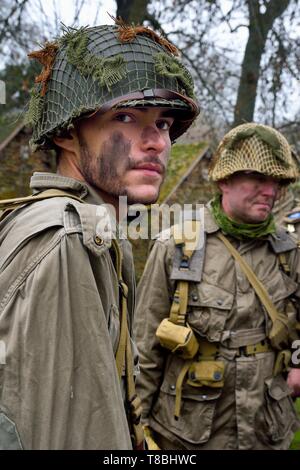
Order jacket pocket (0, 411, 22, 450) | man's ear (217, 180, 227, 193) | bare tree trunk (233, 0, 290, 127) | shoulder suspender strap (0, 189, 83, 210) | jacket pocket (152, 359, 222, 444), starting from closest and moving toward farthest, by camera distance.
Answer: jacket pocket (0, 411, 22, 450), shoulder suspender strap (0, 189, 83, 210), jacket pocket (152, 359, 222, 444), man's ear (217, 180, 227, 193), bare tree trunk (233, 0, 290, 127)

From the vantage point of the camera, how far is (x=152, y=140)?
2.03 meters

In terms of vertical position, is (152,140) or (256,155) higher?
(256,155)

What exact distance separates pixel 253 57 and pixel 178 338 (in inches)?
279

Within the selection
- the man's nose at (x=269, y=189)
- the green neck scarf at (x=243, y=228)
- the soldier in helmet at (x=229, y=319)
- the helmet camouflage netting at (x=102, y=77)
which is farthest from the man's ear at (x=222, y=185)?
the helmet camouflage netting at (x=102, y=77)

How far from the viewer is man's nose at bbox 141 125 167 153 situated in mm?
2018

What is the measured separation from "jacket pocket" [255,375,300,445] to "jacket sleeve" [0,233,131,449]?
7.80ft

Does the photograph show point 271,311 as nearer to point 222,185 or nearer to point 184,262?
point 184,262

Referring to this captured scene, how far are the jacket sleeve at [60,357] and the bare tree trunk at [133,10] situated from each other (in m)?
7.53

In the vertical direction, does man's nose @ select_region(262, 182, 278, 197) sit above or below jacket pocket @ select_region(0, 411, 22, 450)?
above

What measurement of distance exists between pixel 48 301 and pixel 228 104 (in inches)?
332

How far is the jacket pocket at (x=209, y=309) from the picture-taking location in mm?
3730

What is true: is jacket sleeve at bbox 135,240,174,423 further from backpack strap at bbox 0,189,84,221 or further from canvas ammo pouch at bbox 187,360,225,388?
backpack strap at bbox 0,189,84,221

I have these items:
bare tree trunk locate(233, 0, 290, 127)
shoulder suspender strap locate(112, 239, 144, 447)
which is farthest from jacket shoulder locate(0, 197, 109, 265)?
bare tree trunk locate(233, 0, 290, 127)

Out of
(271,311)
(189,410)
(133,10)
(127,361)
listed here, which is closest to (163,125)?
(127,361)
